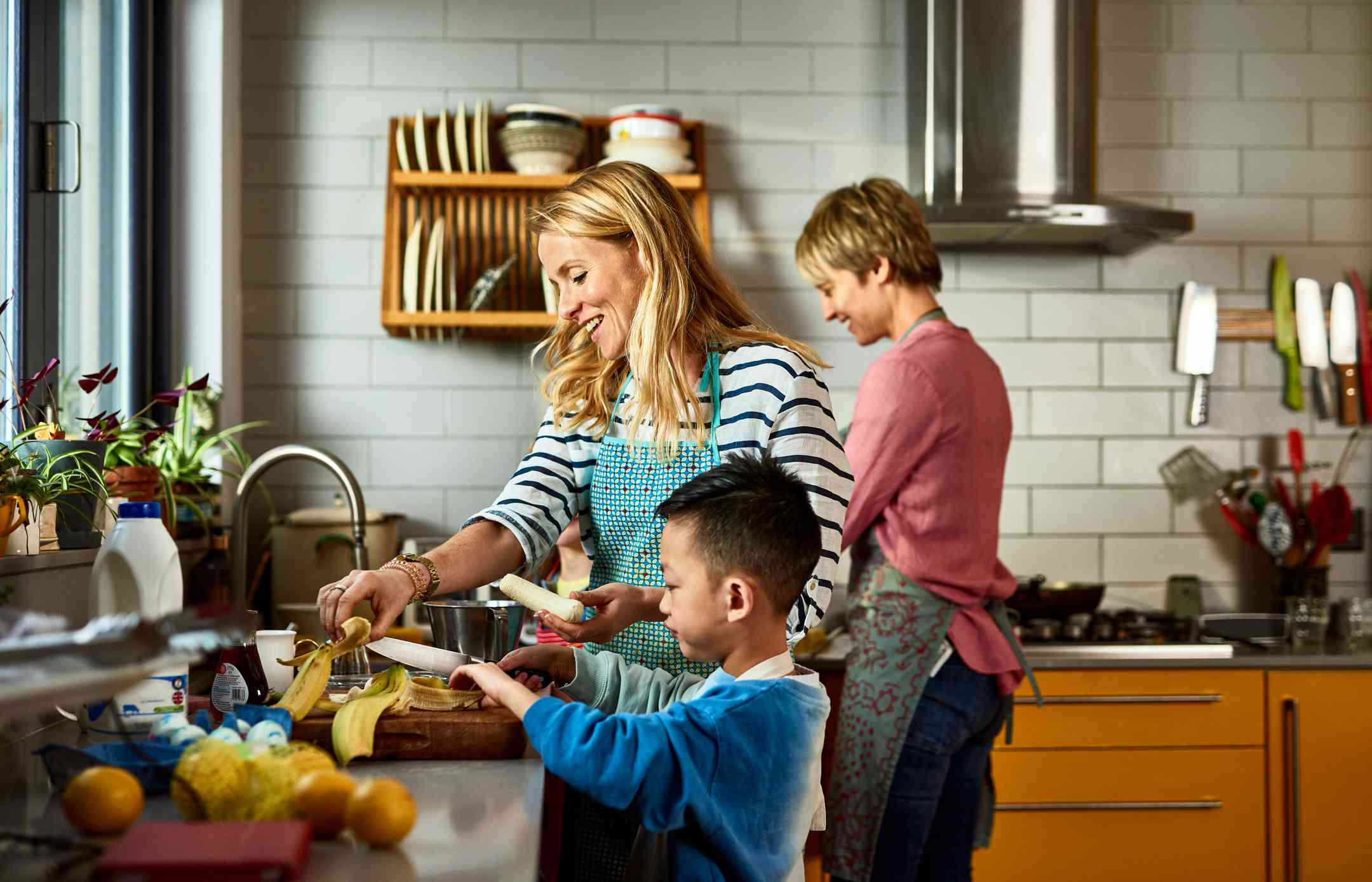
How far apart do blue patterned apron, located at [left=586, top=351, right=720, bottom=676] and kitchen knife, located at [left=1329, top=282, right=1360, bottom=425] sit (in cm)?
243

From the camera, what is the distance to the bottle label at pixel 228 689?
136cm

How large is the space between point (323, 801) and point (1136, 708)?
227 centimetres

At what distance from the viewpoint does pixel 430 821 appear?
3.36 feet

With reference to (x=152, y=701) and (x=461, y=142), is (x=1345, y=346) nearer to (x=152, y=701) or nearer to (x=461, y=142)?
(x=461, y=142)

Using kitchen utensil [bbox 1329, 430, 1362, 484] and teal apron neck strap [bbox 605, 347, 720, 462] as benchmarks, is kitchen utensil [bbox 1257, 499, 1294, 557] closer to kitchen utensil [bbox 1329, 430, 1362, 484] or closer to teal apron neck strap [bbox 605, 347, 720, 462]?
kitchen utensil [bbox 1329, 430, 1362, 484]

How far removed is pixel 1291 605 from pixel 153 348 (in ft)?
9.07

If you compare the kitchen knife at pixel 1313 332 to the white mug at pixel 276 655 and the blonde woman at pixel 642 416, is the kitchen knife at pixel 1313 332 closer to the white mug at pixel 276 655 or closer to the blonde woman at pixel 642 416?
the blonde woman at pixel 642 416

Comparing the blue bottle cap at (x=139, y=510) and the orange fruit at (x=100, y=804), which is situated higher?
the blue bottle cap at (x=139, y=510)

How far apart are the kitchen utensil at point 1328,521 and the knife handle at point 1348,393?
0.25 meters

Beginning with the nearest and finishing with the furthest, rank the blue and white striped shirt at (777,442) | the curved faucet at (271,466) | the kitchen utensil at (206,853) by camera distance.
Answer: the kitchen utensil at (206,853) → the blue and white striped shirt at (777,442) → the curved faucet at (271,466)

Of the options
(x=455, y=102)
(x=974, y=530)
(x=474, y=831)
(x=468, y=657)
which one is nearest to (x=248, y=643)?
(x=468, y=657)

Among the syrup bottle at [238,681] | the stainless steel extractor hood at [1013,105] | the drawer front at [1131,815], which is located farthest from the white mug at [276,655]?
the stainless steel extractor hood at [1013,105]

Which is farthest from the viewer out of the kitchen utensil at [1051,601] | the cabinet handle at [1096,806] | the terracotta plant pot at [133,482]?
the kitchen utensil at [1051,601]

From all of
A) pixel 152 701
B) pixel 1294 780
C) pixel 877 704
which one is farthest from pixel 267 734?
pixel 1294 780
